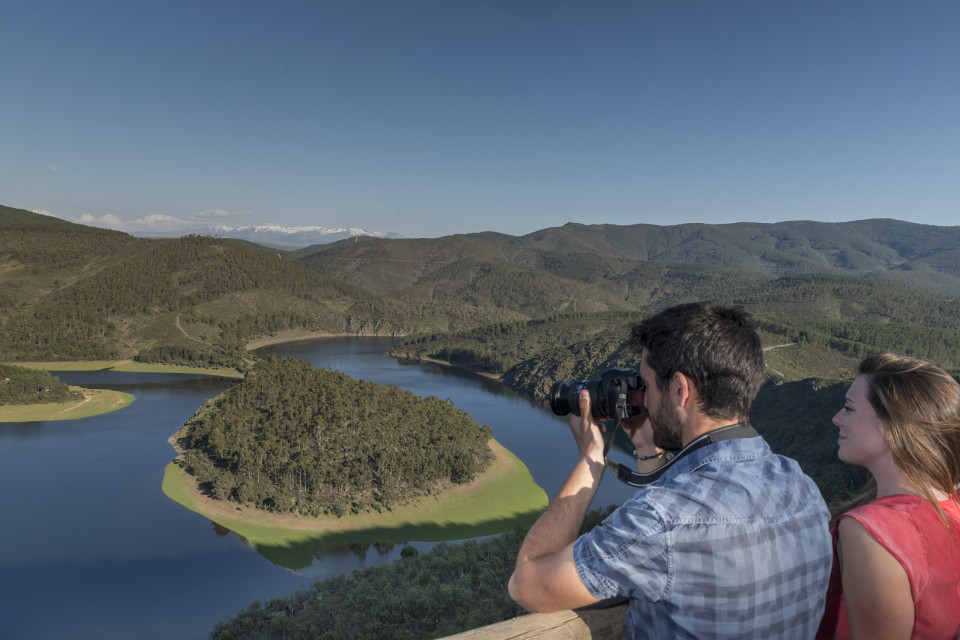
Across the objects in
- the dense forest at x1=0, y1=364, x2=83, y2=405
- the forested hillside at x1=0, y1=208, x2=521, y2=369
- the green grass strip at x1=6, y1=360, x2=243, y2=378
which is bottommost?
the green grass strip at x1=6, y1=360, x2=243, y2=378

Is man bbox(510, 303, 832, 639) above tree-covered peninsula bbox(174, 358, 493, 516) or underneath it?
above

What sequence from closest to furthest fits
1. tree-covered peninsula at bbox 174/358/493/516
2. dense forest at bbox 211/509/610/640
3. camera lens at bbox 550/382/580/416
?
camera lens at bbox 550/382/580/416, dense forest at bbox 211/509/610/640, tree-covered peninsula at bbox 174/358/493/516

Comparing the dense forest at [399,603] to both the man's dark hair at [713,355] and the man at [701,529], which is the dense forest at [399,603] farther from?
the man's dark hair at [713,355]

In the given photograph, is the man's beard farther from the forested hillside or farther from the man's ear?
the forested hillside

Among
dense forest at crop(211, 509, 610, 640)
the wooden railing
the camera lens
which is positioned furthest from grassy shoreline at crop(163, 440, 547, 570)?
the wooden railing

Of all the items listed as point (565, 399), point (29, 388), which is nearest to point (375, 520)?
point (565, 399)

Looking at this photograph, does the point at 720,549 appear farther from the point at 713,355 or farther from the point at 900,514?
the point at 900,514

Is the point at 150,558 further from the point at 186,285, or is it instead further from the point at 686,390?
the point at 186,285

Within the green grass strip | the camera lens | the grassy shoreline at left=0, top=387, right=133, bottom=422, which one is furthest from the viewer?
the green grass strip
